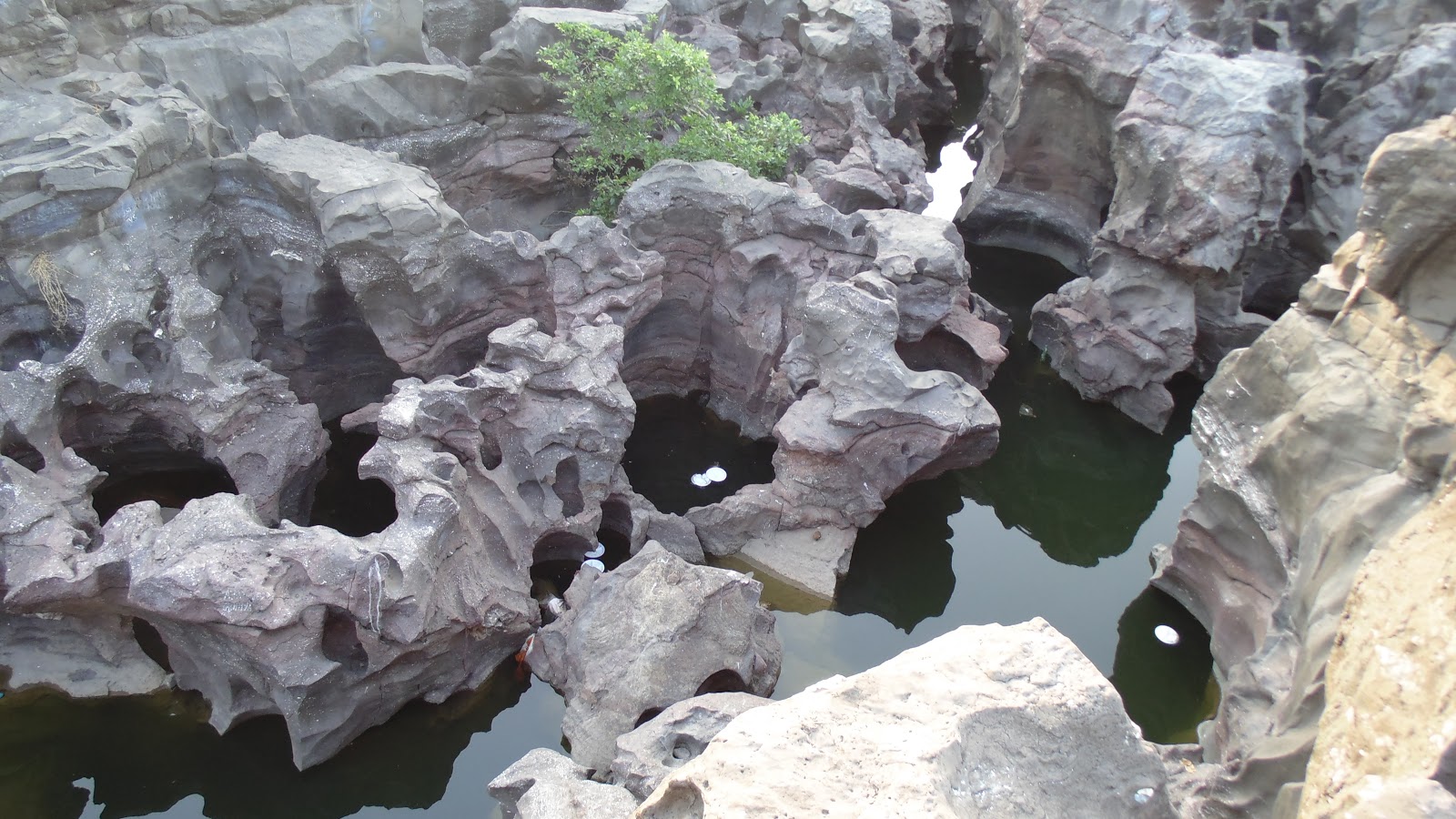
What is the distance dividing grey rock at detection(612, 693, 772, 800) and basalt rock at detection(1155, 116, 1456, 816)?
9.08ft

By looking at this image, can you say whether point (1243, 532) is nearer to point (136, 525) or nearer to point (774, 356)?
point (774, 356)

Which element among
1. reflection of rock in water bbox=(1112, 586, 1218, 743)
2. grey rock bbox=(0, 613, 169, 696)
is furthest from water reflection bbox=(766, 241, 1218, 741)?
grey rock bbox=(0, 613, 169, 696)

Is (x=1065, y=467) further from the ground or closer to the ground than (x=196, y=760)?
further from the ground

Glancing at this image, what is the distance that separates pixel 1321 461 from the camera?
20.7 feet

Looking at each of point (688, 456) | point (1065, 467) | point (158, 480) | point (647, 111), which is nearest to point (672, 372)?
point (688, 456)

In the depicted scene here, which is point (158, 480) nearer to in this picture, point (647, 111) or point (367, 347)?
point (367, 347)

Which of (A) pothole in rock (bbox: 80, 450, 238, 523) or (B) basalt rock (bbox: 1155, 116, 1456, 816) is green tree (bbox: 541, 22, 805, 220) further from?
(B) basalt rock (bbox: 1155, 116, 1456, 816)

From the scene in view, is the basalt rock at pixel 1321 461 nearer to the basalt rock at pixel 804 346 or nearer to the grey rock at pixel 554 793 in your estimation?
the basalt rock at pixel 804 346

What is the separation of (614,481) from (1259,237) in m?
6.99

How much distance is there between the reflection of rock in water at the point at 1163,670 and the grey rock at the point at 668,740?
331cm

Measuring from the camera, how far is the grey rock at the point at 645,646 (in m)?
6.75

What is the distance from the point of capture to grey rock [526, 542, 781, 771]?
6750 mm

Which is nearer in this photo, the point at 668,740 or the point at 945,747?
the point at 945,747

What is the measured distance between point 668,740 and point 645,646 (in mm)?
927
